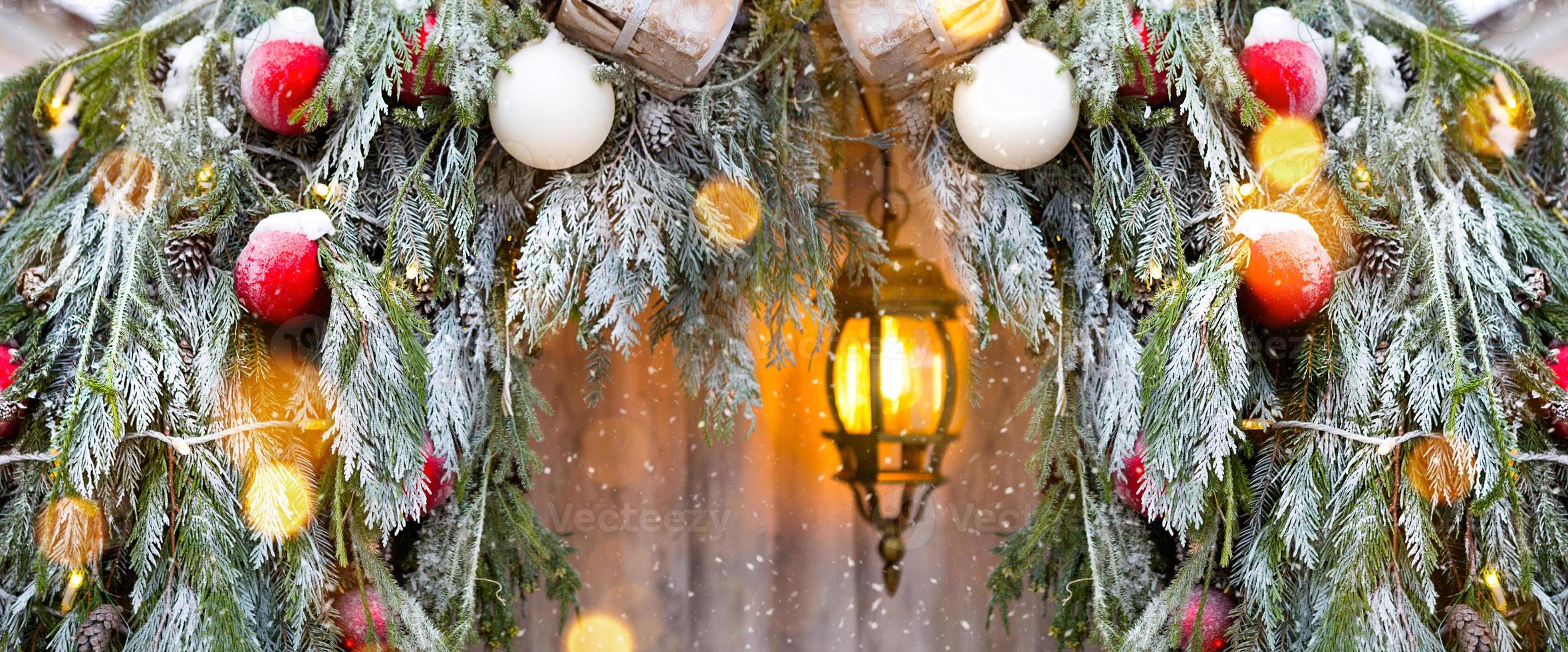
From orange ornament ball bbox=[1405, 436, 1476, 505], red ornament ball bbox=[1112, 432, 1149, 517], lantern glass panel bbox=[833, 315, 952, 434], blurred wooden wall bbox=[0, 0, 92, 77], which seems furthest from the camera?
blurred wooden wall bbox=[0, 0, 92, 77]

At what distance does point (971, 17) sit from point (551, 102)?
1.32 feet

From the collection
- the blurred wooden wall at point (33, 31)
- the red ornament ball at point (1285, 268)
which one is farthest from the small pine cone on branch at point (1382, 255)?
the blurred wooden wall at point (33, 31)

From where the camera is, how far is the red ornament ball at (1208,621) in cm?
97

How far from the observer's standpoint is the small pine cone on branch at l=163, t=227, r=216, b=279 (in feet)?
3.01

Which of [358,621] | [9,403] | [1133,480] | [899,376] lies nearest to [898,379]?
[899,376]

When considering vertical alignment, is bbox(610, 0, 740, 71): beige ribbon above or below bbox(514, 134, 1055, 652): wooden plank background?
above

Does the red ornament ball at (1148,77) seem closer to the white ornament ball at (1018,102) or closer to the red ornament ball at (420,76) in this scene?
the white ornament ball at (1018,102)

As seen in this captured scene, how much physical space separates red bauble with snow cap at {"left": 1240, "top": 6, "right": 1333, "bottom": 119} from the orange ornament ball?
321 millimetres

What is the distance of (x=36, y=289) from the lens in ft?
3.16

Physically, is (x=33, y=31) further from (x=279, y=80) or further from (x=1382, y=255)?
(x=1382, y=255)

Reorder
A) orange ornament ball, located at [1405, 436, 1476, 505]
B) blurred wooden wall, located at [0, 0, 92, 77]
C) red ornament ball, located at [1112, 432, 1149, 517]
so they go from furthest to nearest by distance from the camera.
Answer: blurred wooden wall, located at [0, 0, 92, 77], red ornament ball, located at [1112, 432, 1149, 517], orange ornament ball, located at [1405, 436, 1476, 505]

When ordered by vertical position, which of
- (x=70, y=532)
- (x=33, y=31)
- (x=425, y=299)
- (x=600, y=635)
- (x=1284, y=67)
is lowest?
(x=600, y=635)

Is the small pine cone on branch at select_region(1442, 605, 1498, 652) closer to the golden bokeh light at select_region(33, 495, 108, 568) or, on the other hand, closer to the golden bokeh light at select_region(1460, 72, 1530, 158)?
the golden bokeh light at select_region(1460, 72, 1530, 158)

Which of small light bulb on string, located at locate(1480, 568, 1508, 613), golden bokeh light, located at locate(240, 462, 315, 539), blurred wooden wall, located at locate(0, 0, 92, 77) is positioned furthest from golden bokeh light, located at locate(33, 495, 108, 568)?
small light bulb on string, located at locate(1480, 568, 1508, 613)
